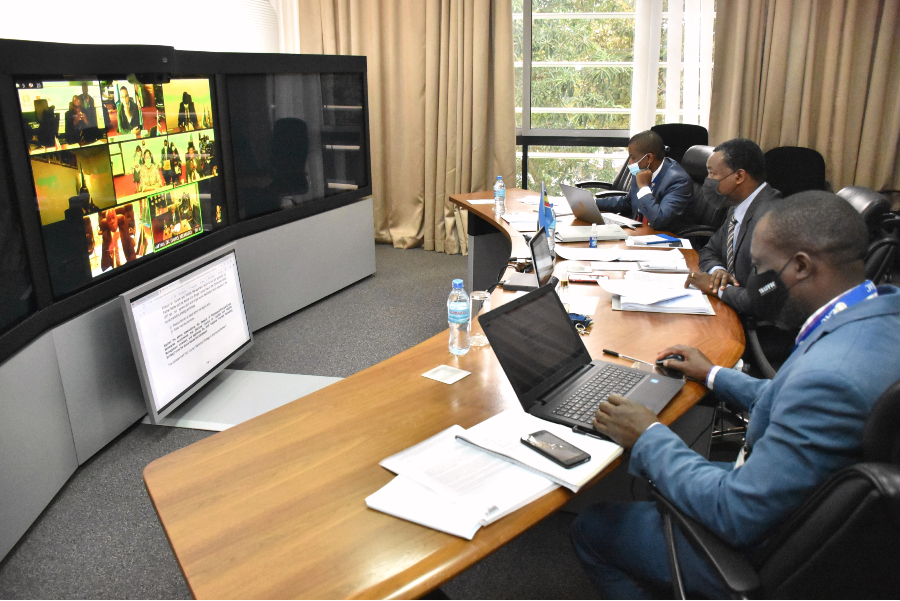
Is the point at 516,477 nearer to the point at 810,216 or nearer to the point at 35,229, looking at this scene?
the point at 810,216

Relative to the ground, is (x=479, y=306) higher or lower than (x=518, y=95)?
lower

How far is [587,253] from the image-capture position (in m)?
3.15

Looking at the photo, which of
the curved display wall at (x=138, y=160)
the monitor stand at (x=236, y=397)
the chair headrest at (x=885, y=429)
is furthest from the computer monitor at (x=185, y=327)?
the chair headrest at (x=885, y=429)

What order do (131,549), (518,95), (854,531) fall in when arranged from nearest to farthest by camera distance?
1. (854,531)
2. (131,549)
3. (518,95)

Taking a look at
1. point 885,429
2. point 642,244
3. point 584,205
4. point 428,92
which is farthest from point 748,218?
point 428,92

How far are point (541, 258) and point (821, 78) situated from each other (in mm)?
3466

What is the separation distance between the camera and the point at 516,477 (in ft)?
4.57

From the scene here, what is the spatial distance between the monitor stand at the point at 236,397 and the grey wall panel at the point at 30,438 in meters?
0.53

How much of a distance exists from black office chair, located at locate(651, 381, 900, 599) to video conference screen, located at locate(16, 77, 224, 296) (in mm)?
2518

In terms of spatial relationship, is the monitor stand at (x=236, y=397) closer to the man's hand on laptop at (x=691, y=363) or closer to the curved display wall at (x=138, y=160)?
the curved display wall at (x=138, y=160)

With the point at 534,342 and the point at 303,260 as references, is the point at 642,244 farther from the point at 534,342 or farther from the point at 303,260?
the point at 303,260

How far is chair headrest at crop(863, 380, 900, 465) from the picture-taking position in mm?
1028

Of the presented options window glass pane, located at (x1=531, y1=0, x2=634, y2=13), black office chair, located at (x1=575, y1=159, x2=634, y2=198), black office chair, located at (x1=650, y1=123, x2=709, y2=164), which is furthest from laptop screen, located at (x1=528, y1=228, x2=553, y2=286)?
window glass pane, located at (x1=531, y1=0, x2=634, y2=13)

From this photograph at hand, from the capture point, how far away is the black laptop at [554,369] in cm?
163
